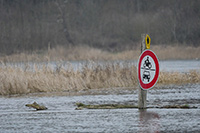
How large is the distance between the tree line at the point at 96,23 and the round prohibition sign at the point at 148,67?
161ft

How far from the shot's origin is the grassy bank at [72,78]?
2034cm

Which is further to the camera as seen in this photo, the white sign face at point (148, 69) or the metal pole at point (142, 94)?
the metal pole at point (142, 94)

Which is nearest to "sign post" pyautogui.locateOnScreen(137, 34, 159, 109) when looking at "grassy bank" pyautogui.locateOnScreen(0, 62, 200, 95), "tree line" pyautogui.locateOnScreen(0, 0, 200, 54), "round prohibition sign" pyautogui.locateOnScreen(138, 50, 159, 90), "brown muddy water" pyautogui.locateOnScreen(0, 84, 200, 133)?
"round prohibition sign" pyautogui.locateOnScreen(138, 50, 159, 90)

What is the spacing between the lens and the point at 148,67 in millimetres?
11891

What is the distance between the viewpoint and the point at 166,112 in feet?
40.1

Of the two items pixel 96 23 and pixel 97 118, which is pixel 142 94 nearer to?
pixel 97 118

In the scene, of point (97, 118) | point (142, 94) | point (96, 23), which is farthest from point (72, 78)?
point (96, 23)

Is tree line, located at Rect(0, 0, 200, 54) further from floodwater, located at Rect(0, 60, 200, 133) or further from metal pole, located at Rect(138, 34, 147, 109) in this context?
metal pole, located at Rect(138, 34, 147, 109)

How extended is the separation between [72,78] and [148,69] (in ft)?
32.3

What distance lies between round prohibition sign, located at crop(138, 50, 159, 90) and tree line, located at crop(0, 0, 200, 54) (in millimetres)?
48967

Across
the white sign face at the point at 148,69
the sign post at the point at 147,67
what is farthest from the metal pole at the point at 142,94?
the white sign face at the point at 148,69

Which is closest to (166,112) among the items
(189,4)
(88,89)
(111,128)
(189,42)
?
(111,128)

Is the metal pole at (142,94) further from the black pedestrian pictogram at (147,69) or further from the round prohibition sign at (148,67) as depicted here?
the black pedestrian pictogram at (147,69)

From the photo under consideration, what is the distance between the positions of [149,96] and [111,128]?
24.7 ft
